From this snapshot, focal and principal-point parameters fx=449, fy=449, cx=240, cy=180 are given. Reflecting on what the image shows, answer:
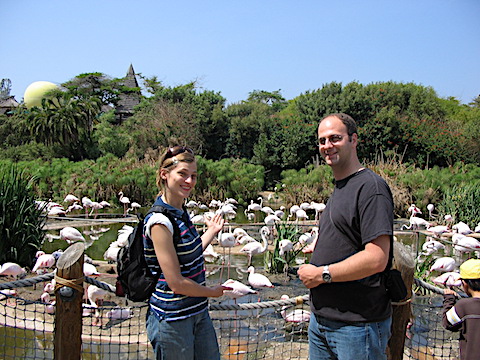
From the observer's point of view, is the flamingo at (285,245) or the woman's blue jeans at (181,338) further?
the flamingo at (285,245)

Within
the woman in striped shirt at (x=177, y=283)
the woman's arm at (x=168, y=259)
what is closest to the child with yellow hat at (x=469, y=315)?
the woman in striped shirt at (x=177, y=283)

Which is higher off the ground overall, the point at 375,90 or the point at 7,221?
the point at 375,90

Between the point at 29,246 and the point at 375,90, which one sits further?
the point at 375,90

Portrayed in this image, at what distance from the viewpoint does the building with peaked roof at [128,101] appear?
112ft

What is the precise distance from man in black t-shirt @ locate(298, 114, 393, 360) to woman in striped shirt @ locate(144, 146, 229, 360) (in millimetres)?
459

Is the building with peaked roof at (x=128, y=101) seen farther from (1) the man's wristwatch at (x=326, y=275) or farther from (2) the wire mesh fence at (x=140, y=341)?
(1) the man's wristwatch at (x=326, y=275)

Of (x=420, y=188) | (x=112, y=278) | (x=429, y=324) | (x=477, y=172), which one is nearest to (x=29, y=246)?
(x=112, y=278)

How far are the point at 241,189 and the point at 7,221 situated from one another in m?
10.8

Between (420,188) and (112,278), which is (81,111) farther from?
(112,278)

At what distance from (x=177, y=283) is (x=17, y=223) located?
522 centimetres

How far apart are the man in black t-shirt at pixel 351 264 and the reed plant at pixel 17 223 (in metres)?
5.33

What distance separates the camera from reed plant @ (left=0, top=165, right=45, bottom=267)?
238 inches

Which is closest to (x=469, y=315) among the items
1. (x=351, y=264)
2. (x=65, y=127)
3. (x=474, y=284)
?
(x=474, y=284)

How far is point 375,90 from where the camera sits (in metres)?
22.0
